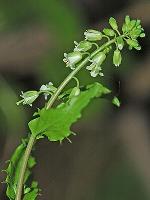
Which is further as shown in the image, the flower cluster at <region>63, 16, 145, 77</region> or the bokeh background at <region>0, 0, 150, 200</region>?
the bokeh background at <region>0, 0, 150, 200</region>

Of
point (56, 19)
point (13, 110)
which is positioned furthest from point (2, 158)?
point (56, 19)

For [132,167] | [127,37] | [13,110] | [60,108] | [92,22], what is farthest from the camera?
[132,167]

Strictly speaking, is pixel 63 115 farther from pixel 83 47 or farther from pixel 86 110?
pixel 86 110

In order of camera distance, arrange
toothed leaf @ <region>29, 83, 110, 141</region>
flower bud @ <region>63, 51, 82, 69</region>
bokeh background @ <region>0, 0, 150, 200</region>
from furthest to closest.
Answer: bokeh background @ <region>0, 0, 150, 200</region> → flower bud @ <region>63, 51, 82, 69</region> → toothed leaf @ <region>29, 83, 110, 141</region>

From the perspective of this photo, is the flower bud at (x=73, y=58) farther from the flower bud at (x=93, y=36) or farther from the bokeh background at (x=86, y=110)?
the bokeh background at (x=86, y=110)

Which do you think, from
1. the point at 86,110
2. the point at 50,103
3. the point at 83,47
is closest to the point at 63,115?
the point at 50,103

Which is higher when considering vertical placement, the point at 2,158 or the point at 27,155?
the point at 2,158

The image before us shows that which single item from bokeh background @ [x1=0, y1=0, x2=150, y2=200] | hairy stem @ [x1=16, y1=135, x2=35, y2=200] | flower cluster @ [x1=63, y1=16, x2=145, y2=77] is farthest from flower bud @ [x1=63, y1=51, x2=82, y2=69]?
bokeh background @ [x1=0, y1=0, x2=150, y2=200]

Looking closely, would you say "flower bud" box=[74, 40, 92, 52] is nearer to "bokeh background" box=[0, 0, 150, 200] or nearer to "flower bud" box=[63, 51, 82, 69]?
"flower bud" box=[63, 51, 82, 69]

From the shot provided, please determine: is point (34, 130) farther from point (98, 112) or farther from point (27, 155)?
point (98, 112)
